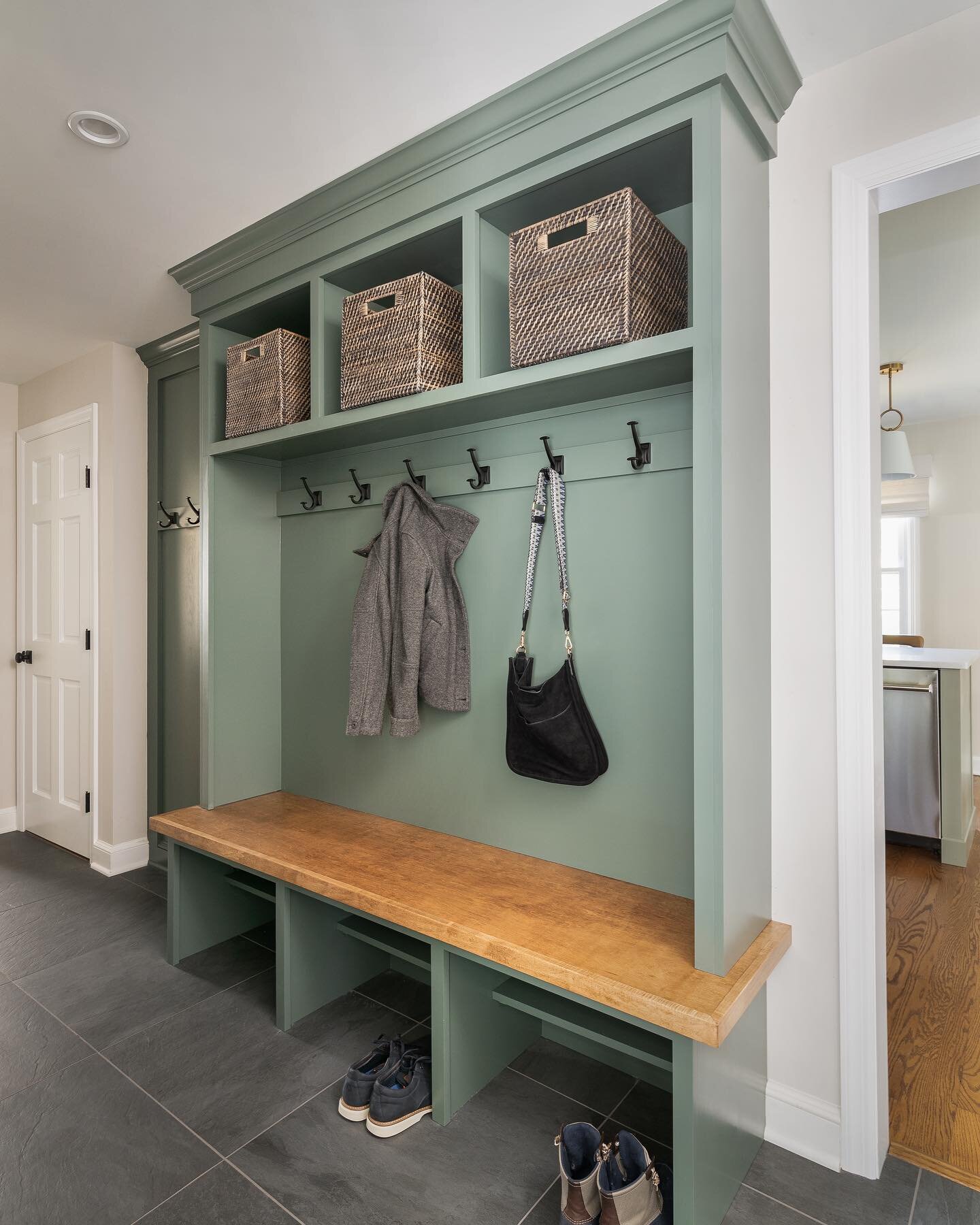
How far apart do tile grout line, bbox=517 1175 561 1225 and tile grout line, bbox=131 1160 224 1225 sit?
69 centimetres

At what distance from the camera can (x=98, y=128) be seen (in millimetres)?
1846

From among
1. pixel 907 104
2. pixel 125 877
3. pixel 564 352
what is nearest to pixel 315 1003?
pixel 125 877

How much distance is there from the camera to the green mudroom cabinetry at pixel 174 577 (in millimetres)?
3293

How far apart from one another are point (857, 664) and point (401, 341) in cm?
140

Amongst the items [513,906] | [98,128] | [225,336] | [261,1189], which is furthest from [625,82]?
[261,1189]

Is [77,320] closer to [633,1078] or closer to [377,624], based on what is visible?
[377,624]

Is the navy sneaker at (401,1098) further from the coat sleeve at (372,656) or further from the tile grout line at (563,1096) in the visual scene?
the coat sleeve at (372,656)

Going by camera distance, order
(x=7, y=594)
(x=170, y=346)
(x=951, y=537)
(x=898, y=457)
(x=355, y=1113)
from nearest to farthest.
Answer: (x=355, y=1113) < (x=170, y=346) < (x=7, y=594) < (x=898, y=457) < (x=951, y=537)

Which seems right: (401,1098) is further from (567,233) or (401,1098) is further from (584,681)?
(567,233)

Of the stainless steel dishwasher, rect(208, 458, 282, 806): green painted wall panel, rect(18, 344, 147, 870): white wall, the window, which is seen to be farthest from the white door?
the window

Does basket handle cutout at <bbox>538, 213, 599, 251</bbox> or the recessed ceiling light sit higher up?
the recessed ceiling light

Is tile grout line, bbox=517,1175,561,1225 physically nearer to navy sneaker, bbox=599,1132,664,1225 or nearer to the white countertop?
navy sneaker, bbox=599,1132,664,1225

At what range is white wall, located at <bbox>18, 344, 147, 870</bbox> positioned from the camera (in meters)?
3.43

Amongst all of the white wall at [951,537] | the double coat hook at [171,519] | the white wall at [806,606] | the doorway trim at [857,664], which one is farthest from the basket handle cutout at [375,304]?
the white wall at [951,537]
